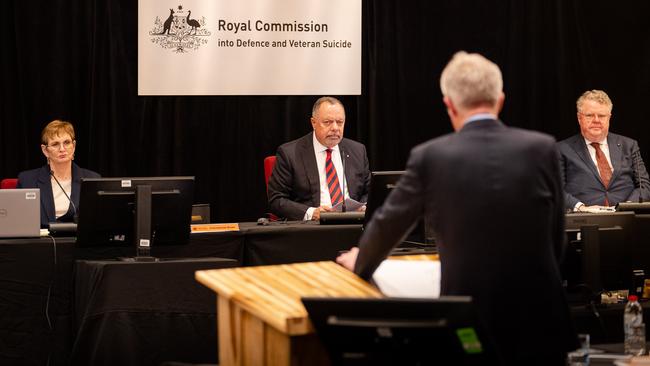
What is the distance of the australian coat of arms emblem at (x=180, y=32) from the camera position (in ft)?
22.6

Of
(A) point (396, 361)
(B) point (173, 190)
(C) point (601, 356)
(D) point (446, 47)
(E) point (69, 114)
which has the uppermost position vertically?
(D) point (446, 47)

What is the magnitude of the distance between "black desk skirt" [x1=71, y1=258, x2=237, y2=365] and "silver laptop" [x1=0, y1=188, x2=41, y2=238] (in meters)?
0.38

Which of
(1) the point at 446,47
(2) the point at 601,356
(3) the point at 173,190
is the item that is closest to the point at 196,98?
(1) the point at 446,47

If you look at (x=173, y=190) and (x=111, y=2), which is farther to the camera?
(x=111, y=2)

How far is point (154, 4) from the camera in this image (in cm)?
687

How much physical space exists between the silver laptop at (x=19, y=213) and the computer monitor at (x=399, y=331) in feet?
10.2

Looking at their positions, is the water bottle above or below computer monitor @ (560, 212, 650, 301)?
below

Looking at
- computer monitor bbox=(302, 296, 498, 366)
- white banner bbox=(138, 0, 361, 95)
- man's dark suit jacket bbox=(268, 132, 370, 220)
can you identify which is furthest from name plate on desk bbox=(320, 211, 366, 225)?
computer monitor bbox=(302, 296, 498, 366)

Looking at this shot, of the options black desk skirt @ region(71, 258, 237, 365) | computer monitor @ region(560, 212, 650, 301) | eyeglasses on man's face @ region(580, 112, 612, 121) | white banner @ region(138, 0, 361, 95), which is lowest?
black desk skirt @ region(71, 258, 237, 365)

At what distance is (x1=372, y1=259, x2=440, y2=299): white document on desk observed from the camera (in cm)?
245

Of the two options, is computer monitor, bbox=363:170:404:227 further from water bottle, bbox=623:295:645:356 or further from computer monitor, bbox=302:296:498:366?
computer monitor, bbox=302:296:498:366

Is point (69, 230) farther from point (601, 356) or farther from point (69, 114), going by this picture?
point (601, 356)

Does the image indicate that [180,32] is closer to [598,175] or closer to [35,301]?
[35,301]

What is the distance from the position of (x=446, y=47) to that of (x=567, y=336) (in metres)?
5.47
